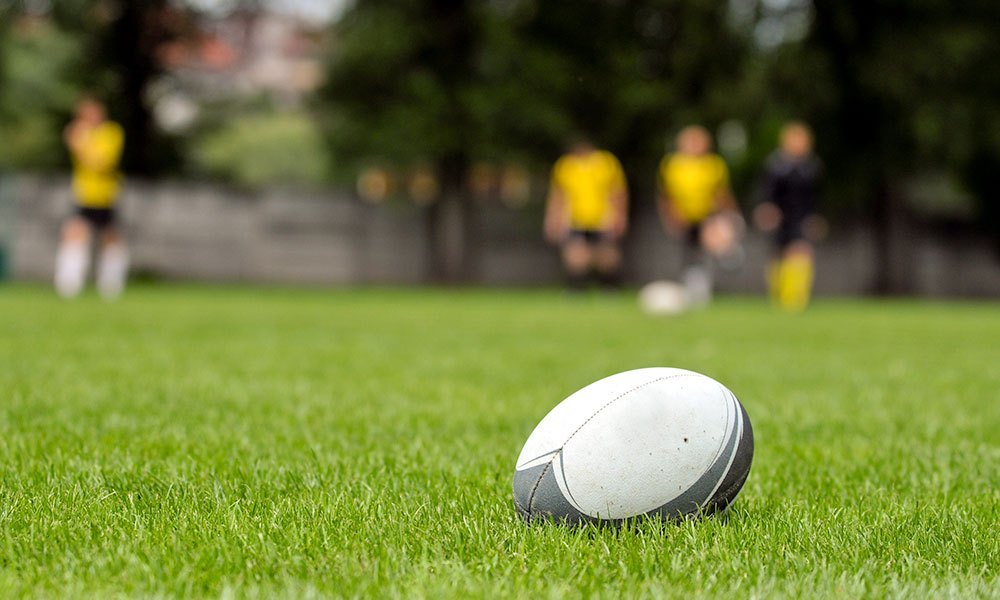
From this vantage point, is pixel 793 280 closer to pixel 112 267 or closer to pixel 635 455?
pixel 112 267

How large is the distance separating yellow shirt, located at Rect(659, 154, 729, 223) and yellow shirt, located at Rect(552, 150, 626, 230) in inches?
46.3

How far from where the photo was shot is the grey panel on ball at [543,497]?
2.57 m

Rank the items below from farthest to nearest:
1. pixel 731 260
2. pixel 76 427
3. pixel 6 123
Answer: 1. pixel 6 123
2. pixel 731 260
3. pixel 76 427

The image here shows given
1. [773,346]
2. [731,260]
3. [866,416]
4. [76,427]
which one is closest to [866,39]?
[731,260]

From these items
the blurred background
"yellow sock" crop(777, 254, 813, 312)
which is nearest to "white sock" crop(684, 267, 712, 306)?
"yellow sock" crop(777, 254, 813, 312)

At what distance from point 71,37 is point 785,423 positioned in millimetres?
26664

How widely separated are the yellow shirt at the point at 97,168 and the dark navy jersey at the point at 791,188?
31.7 feet

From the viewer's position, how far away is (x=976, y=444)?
4.26 m

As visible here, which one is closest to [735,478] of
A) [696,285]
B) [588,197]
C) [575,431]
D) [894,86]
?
[575,431]

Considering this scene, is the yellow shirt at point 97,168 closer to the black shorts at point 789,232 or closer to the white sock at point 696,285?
the white sock at point 696,285

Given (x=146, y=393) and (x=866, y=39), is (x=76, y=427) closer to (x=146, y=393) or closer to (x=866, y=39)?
(x=146, y=393)

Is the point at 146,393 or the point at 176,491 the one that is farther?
the point at 146,393

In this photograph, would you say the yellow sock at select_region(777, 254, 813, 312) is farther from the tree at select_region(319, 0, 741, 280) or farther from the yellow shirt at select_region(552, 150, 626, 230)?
the tree at select_region(319, 0, 741, 280)

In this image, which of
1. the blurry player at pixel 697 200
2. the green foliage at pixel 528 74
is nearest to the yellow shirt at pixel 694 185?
the blurry player at pixel 697 200
